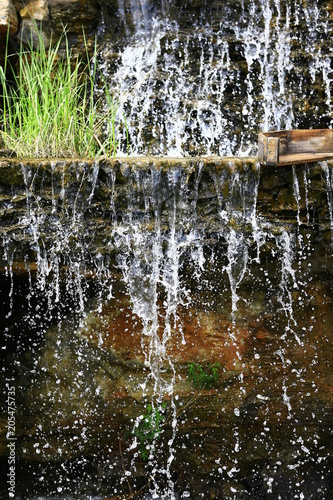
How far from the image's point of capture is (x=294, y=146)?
285cm

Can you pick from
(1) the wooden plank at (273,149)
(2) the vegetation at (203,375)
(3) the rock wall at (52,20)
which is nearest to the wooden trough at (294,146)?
(1) the wooden plank at (273,149)

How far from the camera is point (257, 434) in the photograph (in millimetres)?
3561

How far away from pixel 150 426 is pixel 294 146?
1825 mm

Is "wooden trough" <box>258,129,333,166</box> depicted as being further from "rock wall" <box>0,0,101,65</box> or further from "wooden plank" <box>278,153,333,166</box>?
"rock wall" <box>0,0,101,65</box>

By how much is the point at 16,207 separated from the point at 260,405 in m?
1.81

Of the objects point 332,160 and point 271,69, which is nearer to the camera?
point 332,160

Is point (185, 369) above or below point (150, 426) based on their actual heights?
above

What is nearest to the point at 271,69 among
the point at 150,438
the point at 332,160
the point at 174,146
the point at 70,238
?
the point at 174,146

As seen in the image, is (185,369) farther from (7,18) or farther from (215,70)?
(7,18)

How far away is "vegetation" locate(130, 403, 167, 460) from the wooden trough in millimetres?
1598

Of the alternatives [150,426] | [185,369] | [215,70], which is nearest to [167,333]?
[185,369]

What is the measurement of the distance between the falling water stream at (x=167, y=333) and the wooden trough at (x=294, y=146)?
0.07 m

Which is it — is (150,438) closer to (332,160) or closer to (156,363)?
(156,363)

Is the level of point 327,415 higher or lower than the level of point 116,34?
lower
